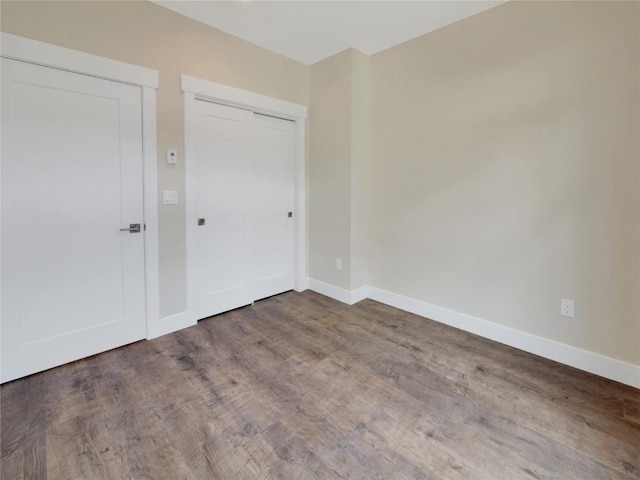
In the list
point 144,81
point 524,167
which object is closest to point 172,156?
point 144,81

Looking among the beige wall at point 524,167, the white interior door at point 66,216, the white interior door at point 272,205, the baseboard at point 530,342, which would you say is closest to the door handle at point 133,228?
the white interior door at point 66,216

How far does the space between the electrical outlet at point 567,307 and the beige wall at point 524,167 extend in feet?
0.13

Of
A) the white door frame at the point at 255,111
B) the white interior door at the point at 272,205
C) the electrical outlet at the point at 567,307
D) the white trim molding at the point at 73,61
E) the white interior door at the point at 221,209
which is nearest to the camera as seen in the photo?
the white trim molding at the point at 73,61

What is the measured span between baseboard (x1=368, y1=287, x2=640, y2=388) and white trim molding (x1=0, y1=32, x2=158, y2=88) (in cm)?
297

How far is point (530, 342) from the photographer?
7.91 ft

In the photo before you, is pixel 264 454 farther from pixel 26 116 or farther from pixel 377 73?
pixel 377 73

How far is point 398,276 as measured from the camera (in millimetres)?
3293

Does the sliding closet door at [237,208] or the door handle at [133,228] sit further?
the sliding closet door at [237,208]

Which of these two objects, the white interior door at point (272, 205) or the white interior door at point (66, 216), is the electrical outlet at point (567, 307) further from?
the white interior door at point (66, 216)

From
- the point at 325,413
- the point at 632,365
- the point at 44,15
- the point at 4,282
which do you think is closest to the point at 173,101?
the point at 44,15

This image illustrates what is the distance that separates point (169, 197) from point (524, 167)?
2796mm

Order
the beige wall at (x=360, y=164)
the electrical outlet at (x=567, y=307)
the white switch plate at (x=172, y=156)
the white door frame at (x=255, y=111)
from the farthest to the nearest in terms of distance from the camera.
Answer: the beige wall at (x=360, y=164) → the white door frame at (x=255, y=111) → the white switch plate at (x=172, y=156) → the electrical outlet at (x=567, y=307)

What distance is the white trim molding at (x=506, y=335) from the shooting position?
2061 mm

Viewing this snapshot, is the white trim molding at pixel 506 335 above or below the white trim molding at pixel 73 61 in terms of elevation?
below
